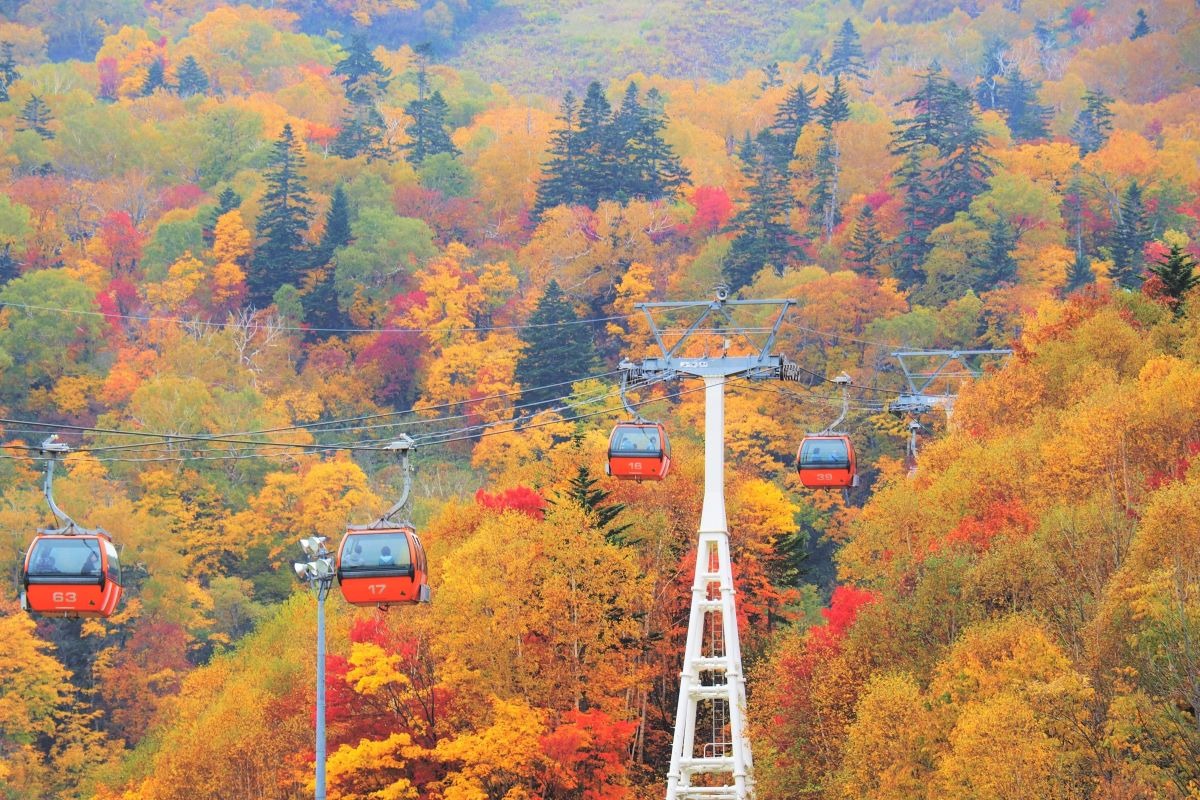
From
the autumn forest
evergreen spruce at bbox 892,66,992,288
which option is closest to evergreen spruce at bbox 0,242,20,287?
the autumn forest

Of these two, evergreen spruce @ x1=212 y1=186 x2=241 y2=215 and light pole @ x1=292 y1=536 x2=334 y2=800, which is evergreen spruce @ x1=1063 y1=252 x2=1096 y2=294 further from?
light pole @ x1=292 y1=536 x2=334 y2=800

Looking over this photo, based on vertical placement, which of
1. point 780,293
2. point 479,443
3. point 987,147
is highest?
point 987,147

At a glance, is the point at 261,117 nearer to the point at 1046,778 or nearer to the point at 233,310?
the point at 233,310

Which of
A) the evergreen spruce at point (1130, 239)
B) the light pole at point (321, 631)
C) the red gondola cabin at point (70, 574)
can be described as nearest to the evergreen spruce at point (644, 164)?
the evergreen spruce at point (1130, 239)

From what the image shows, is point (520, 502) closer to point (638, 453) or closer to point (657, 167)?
point (638, 453)

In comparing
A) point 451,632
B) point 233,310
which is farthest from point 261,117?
point 451,632

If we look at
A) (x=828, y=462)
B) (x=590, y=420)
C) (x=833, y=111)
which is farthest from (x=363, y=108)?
→ (x=828, y=462)
